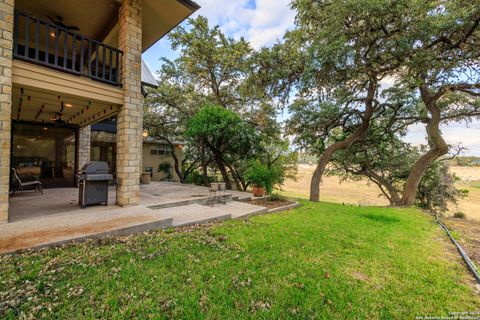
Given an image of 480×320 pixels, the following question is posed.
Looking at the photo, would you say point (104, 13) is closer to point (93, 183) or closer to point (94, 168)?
point (94, 168)

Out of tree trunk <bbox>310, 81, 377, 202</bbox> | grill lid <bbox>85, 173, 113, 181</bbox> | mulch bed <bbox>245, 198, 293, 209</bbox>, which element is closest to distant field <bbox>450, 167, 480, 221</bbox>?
tree trunk <bbox>310, 81, 377, 202</bbox>

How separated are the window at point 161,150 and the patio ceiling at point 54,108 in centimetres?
868

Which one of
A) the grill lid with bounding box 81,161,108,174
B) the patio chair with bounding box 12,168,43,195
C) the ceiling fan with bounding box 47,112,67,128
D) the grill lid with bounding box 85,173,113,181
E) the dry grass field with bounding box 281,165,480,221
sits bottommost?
the dry grass field with bounding box 281,165,480,221

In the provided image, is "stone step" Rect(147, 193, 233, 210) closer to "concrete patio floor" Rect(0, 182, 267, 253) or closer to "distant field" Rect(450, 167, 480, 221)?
"concrete patio floor" Rect(0, 182, 267, 253)

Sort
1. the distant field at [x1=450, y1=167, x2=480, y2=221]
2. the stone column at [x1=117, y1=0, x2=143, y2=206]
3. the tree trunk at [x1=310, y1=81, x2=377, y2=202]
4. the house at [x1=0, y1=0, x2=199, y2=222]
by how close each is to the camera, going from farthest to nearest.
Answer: the distant field at [x1=450, y1=167, x2=480, y2=221], the tree trunk at [x1=310, y1=81, x2=377, y2=202], the stone column at [x1=117, y1=0, x2=143, y2=206], the house at [x1=0, y1=0, x2=199, y2=222]

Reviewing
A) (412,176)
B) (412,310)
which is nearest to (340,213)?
(412,310)

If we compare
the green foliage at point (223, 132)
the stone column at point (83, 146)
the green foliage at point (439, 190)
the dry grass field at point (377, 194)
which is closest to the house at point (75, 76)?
the stone column at point (83, 146)

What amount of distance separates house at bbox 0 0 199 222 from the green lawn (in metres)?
2.41

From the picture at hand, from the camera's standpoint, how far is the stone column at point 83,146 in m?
8.66

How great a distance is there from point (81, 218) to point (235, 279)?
3580 mm

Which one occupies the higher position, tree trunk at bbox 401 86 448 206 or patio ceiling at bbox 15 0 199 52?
patio ceiling at bbox 15 0 199 52

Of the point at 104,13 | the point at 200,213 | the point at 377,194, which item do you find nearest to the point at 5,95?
the point at 104,13

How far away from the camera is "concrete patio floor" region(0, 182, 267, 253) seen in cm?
333

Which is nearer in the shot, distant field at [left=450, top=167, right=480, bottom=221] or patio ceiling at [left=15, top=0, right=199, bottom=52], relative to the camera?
patio ceiling at [left=15, top=0, right=199, bottom=52]
